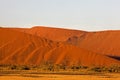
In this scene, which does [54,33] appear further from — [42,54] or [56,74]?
[56,74]

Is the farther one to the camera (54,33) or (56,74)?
(54,33)

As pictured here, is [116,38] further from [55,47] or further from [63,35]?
[55,47]

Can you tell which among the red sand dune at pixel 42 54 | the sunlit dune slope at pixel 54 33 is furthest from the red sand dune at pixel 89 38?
the red sand dune at pixel 42 54

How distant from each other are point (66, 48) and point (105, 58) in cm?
974

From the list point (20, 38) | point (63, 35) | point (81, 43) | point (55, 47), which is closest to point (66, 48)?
point (55, 47)

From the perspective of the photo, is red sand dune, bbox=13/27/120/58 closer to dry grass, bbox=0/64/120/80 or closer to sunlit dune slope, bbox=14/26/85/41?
sunlit dune slope, bbox=14/26/85/41

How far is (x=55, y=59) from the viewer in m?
98.9

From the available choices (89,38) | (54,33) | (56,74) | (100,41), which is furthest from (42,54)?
(54,33)

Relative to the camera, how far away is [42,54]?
326ft

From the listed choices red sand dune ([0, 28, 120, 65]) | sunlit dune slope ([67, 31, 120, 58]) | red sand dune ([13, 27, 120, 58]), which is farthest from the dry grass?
red sand dune ([13, 27, 120, 58])

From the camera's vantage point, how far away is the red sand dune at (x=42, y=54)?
96.9 metres

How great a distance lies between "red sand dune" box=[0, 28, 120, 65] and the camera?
96.9m

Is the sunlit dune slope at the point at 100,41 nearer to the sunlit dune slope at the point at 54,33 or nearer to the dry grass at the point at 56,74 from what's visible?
the sunlit dune slope at the point at 54,33

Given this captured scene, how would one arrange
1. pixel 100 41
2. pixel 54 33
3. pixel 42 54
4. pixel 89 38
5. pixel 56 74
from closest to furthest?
pixel 56 74
pixel 42 54
pixel 100 41
pixel 89 38
pixel 54 33
